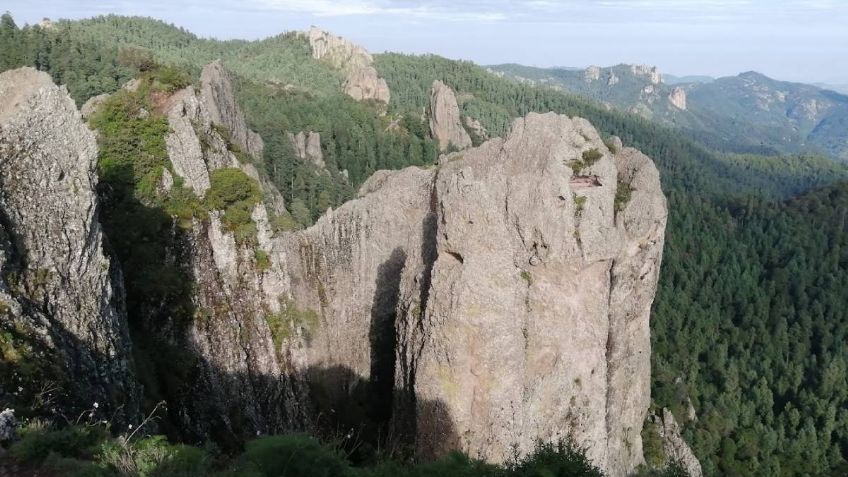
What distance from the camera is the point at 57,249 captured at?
491 inches

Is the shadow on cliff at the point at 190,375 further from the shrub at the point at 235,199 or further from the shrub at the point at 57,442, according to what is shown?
the shrub at the point at 57,442

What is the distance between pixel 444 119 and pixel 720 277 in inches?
2289

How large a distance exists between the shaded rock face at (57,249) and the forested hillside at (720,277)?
42.0 feet

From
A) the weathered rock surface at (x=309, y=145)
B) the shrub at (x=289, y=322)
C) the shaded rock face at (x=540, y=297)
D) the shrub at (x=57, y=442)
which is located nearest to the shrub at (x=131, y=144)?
the shrub at (x=289, y=322)

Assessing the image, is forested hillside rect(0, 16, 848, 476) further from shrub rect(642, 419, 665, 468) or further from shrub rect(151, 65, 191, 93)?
shrub rect(642, 419, 665, 468)

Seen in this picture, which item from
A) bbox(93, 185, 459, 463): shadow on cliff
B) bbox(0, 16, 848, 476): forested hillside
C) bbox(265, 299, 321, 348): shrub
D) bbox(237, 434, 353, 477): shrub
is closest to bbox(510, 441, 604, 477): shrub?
bbox(237, 434, 353, 477): shrub

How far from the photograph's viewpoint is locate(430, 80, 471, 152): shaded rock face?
118 m

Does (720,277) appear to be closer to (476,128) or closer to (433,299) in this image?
(476,128)

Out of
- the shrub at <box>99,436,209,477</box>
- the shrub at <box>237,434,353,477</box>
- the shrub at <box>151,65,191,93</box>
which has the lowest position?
the shrub at <box>237,434,353,477</box>

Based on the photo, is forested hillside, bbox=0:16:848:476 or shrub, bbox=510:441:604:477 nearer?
shrub, bbox=510:441:604:477

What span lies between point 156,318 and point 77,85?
53.7m

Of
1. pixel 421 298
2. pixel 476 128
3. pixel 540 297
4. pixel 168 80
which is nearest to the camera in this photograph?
pixel 421 298

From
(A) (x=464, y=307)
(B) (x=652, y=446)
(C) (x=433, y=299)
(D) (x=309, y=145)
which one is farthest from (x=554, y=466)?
(D) (x=309, y=145)

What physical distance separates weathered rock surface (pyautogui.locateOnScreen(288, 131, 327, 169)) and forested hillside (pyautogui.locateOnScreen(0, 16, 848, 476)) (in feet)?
7.61
